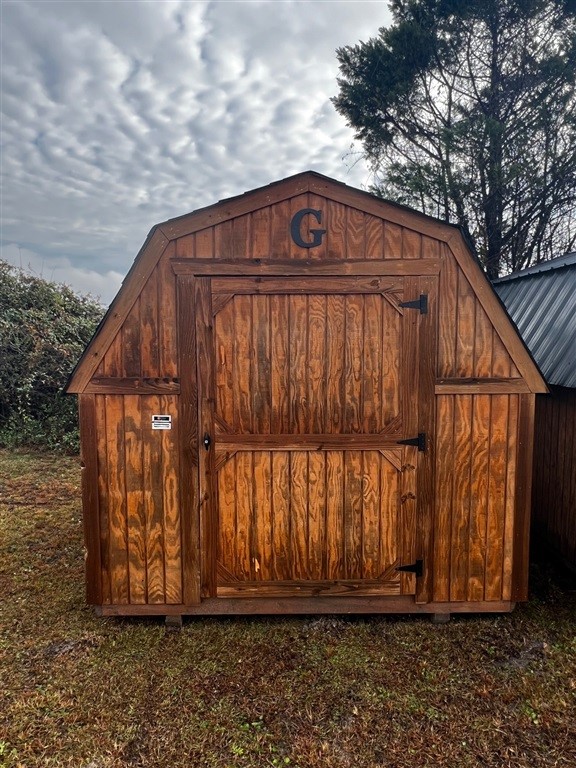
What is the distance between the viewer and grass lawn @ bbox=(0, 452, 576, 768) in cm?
220

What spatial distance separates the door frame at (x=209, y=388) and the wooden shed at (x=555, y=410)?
137 centimetres

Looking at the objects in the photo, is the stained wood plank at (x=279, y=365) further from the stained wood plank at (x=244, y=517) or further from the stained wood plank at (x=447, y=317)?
the stained wood plank at (x=447, y=317)

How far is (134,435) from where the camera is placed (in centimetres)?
318

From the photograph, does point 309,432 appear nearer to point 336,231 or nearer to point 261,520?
point 261,520

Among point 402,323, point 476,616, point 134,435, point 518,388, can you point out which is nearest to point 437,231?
point 402,323

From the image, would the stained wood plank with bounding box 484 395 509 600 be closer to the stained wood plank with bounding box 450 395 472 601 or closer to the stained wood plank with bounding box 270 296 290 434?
the stained wood plank with bounding box 450 395 472 601

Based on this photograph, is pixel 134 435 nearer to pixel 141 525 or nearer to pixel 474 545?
pixel 141 525

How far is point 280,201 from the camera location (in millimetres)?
3016

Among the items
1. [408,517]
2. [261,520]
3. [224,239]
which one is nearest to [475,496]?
[408,517]

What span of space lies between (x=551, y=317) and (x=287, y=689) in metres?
3.84

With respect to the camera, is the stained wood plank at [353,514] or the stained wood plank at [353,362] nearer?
the stained wood plank at [353,362]

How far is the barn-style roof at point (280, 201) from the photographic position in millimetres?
2992

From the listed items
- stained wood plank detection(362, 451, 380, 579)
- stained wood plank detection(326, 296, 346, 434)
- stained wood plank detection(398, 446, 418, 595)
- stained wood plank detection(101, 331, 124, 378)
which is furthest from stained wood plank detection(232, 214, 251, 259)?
stained wood plank detection(398, 446, 418, 595)

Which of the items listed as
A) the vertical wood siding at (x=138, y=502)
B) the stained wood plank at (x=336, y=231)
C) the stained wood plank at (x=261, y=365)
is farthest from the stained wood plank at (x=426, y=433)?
the vertical wood siding at (x=138, y=502)
